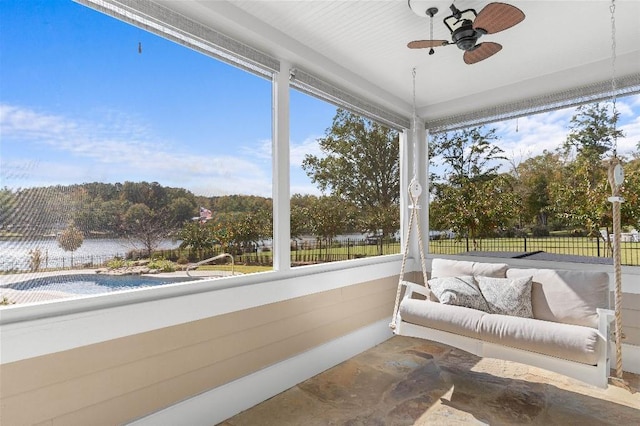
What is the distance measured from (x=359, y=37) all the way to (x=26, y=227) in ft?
8.48

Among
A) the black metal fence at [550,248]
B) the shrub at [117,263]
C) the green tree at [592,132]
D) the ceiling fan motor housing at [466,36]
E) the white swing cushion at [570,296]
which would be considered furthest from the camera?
the green tree at [592,132]

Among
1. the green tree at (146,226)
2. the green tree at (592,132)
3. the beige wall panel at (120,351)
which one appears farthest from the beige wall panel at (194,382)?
the green tree at (592,132)

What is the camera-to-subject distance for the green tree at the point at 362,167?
360 cm

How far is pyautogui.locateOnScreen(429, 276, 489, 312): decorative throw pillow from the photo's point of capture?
3008 millimetres

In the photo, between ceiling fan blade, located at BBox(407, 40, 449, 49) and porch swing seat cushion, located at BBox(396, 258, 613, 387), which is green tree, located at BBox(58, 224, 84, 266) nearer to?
ceiling fan blade, located at BBox(407, 40, 449, 49)

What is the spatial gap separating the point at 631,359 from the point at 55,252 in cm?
451

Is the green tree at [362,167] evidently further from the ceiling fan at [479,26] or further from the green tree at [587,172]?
the green tree at [587,172]

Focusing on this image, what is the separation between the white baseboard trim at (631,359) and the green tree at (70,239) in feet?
14.0

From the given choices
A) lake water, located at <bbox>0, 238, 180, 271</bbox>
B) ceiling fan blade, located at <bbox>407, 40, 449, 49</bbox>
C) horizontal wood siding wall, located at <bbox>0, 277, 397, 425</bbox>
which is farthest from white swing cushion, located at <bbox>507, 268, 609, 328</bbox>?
lake water, located at <bbox>0, 238, 180, 271</bbox>

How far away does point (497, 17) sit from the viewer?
6.68 feet

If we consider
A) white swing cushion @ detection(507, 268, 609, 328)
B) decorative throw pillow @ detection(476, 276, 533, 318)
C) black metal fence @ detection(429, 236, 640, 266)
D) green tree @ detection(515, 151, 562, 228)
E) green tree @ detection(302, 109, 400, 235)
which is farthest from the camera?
green tree @ detection(515, 151, 562, 228)

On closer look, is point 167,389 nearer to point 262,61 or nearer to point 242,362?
point 242,362

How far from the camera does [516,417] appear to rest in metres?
2.41

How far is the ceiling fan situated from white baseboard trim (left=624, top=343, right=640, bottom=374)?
2.91 metres
